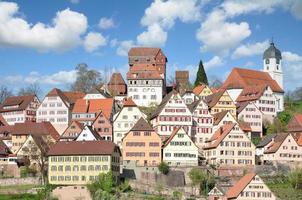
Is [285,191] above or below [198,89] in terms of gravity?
below

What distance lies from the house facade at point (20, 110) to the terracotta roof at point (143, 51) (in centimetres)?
1933

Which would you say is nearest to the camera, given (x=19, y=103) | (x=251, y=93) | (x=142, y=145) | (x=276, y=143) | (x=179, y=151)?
(x=142, y=145)

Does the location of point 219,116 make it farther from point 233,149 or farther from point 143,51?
point 143,51

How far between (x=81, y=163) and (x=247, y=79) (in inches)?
1881

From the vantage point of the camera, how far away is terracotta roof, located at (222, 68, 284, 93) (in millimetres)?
125750

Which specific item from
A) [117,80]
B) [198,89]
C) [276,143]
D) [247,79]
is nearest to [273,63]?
[247,79]

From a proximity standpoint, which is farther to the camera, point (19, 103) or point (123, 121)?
point (19, 103)

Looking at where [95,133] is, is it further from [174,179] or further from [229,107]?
[229,107]

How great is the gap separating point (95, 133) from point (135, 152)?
6.56 metres

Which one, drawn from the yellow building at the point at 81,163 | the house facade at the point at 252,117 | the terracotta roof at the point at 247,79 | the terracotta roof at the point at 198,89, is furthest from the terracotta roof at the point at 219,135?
the terracotta roof at the point at 247,79

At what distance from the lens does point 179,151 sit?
97688 mm

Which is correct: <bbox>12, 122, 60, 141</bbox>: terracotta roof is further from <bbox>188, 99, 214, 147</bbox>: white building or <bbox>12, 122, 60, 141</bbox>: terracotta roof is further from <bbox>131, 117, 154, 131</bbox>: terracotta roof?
<bbox>188, 99, 214, 147</bbox>: white building

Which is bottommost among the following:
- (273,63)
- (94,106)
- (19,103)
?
(94,106)

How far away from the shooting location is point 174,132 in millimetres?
98938
